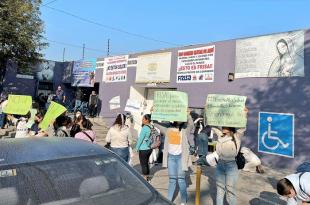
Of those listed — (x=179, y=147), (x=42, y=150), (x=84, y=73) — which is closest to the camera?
(x=42, y=150)

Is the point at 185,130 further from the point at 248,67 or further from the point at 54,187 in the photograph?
the point at 248,67

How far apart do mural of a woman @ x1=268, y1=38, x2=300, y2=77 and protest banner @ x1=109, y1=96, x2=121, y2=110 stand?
28.1ft

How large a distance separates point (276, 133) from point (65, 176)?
29.6 ft

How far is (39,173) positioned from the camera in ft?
9.12

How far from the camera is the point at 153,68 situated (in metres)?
A: 15.8

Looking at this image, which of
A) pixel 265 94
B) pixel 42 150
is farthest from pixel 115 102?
pixel 42 150

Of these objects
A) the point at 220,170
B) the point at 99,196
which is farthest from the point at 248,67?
the point at 99,196

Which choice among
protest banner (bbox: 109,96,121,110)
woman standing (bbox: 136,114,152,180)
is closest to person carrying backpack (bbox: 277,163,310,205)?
woman standing (bbox: 136,114,152,180)

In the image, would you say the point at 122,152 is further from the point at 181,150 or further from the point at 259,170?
the point at 259,170

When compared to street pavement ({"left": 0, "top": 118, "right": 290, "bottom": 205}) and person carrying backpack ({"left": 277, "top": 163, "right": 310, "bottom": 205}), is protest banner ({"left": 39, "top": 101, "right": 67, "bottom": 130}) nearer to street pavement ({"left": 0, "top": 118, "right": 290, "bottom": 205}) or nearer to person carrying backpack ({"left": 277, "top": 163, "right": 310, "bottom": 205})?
street pavement ({"left": 0, "top": 118, "right": 290, "bottom": 205})

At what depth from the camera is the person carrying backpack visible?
3.71 metres

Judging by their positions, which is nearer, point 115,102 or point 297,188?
point 297,188

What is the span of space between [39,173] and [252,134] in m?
9.61

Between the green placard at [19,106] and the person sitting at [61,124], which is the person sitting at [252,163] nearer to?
the person sitting at [61,124]
